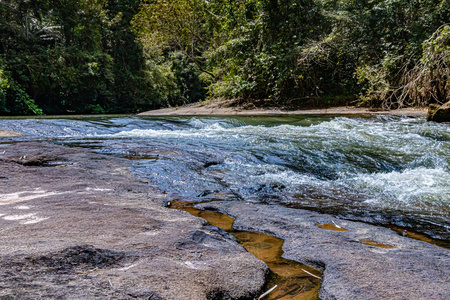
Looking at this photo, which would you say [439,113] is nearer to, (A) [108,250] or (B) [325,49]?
(B) [325,49]

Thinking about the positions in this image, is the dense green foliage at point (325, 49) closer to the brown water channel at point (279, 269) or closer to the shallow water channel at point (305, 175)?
the shallow water channel at point (305, 175)

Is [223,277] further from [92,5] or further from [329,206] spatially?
[92,5]

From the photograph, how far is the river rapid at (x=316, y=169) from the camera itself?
10.4ft

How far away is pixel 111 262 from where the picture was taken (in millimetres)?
1468

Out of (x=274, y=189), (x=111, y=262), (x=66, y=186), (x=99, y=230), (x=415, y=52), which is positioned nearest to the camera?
(x=111, y=262)

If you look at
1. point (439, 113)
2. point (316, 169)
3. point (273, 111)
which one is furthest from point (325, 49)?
point (316, 169)

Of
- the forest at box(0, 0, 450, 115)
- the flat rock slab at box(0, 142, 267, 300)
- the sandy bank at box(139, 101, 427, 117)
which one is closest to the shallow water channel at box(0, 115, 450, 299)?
the flat rock slab at box(0, 142, 267, 300)

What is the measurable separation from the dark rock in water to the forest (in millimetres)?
1796

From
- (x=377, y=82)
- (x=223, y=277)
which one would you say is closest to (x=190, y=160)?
(x=223, y=277)

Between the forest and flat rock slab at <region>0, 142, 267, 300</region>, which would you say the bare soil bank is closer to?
the forest

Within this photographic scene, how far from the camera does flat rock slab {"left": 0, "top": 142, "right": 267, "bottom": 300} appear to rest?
124cm

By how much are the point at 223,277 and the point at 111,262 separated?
Answer: 1.70 feet

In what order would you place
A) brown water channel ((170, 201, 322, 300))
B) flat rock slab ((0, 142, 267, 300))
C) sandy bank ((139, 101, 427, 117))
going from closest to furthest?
flat rock slab ((0, 142, 267, 300)), brown water channel ((170, 201, 322, 300)), sandy bank ((139, 101, 427, 117))

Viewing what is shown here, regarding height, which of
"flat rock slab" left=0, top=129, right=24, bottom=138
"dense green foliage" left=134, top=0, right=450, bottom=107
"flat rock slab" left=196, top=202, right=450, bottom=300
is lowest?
"flat rock slab" left=196, top=202, right=450, bottom=300
